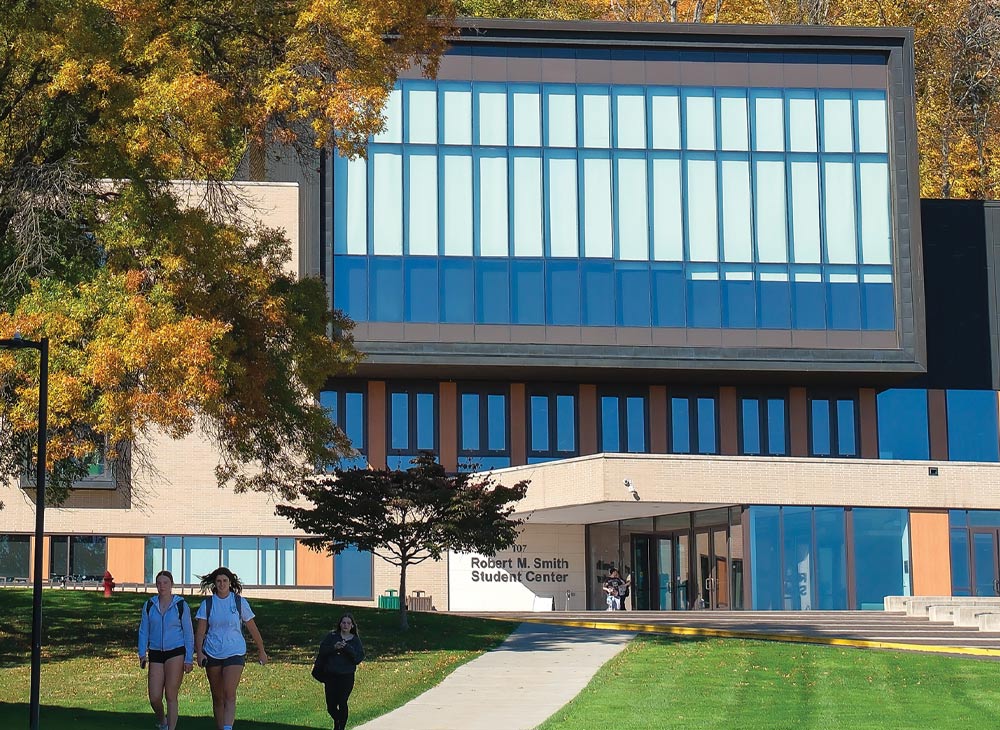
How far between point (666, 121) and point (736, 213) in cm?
369

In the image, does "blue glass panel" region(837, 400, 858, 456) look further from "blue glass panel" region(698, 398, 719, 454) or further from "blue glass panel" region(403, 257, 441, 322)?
"blue glass panel" region(403, 257, 441, 322)

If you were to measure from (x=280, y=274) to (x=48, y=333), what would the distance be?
6.48 m

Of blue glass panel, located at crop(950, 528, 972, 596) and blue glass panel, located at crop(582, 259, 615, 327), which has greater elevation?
blue glass panel, located at crop(582, 259, 615, 327)

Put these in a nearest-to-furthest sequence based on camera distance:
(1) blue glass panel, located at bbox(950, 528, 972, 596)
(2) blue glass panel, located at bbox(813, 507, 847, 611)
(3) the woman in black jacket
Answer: (3) the woman in black jacket → (2) blue glass panel, located at bbox(813, 507, 847, 611) → (1) blue glass panel, located at bbox(950, 528, 972, 596)

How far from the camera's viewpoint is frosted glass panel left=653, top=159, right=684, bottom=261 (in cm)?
4978

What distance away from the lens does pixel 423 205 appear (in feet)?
162

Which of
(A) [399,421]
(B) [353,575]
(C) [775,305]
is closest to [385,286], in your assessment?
(A) [399,421]

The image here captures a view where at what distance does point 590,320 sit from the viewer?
49812mm

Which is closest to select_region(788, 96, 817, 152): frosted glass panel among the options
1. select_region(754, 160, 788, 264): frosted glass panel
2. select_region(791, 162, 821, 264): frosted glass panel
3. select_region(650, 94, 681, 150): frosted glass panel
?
select_region(791, 162, 821, 264): frosted glass panel

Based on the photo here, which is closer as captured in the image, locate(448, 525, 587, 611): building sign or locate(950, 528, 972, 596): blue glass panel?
locate(950, 528, 972, 596): blue glass panel

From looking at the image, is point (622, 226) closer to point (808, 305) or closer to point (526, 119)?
point (526, 119)

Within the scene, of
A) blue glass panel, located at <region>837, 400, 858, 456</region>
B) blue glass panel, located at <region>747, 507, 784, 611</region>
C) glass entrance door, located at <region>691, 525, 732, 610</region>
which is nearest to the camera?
blue glass panel, located at <region>747, 507, 784, 611</region>

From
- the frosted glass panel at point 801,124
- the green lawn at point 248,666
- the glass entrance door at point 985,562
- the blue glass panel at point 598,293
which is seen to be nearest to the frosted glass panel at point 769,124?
the frosted glass panel at point 801,124

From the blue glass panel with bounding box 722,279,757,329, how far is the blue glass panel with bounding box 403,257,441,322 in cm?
925
